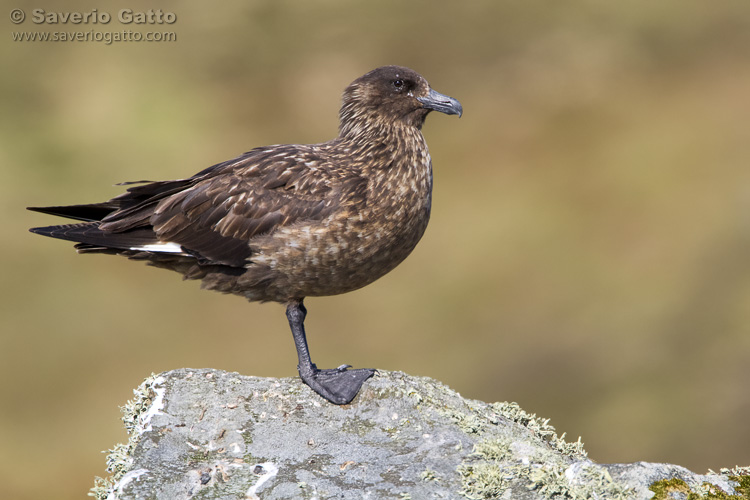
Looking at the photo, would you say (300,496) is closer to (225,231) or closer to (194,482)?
(194,482)

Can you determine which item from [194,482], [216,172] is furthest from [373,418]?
[216,172]

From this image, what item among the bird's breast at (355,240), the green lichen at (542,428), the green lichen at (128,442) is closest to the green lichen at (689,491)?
the green lichen at (542,428)

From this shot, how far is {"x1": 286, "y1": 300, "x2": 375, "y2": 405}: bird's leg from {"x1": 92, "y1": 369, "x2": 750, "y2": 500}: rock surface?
0.07 m

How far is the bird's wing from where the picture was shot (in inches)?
197

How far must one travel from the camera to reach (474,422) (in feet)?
14.6

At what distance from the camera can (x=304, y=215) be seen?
4953mm

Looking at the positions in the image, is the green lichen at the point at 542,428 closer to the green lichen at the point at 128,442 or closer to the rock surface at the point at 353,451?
the rock surface at the point at 353,451

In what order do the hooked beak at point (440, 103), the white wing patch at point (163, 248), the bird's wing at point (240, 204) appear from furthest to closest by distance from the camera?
the hooked beak at point (440, 103), the white wing patch at point (163, 248), the bird's wing at point (240, 204)

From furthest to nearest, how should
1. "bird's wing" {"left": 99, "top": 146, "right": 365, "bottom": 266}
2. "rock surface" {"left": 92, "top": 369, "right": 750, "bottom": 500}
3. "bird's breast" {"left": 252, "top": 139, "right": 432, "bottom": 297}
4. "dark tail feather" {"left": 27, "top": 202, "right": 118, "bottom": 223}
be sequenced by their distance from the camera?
"dark tail feather" {"left": 27, "top": 202, "right": 118, "bottom": 223}, "bird's wing" {"left": 99, "top": 146, "right": 365, "bottom": 266}, "bird's breast" {"left": 252, "top": 139, "right": 432, "bottom": 297}, "rock surface" {"left": 92, "top": 369, "right": 750, "bottom": 500}

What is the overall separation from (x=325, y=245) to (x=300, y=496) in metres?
1.55

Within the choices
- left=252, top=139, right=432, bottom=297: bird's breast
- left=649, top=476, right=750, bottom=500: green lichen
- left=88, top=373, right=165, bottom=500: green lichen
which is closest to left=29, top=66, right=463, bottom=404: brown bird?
left=252, top=139, right=432, bottom=297: bird's breast

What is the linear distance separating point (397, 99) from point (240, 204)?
130cm

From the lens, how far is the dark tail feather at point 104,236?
17.2 ft

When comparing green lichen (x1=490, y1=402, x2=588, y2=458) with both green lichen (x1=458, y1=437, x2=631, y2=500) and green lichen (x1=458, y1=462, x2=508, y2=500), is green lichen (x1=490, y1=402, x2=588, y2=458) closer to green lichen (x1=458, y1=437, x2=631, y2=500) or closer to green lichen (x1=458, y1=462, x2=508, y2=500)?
green lichen (x1=458, y1=437, x2=631, y2=500)
